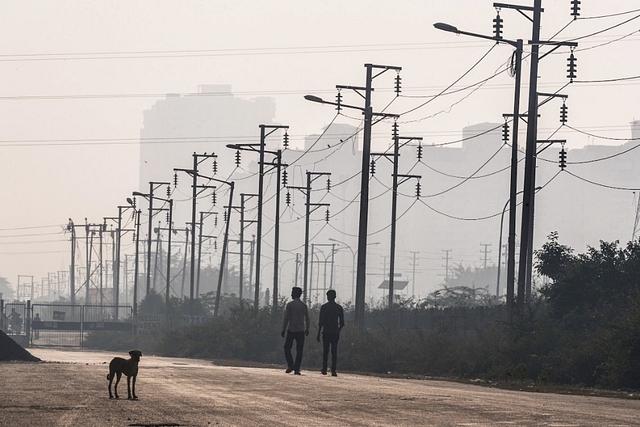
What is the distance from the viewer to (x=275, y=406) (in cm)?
1656

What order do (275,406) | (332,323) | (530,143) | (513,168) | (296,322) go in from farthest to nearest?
(513,168), (530,143), (332,323), (296,322), (275,406)

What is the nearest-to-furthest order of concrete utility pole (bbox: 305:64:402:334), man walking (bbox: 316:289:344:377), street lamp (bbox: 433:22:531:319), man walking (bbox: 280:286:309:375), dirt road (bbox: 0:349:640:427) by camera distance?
dirt road (bbox: 0:349:640:427)
man walking (bbox: 280:286:309:375)
man walking (bbox: 316:289:344:377)
street lamp (bbox: 433:22:531:319)
concrete utility pole (bbox: 305:64:402:334)

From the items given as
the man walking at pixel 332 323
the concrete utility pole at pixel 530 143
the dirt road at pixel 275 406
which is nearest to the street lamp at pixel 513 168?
the concrete utility pole at pixel 530 143

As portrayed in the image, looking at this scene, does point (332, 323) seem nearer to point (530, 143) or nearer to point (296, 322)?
point (296, 322)

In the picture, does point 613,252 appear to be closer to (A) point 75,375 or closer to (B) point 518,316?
(B) point 518,316

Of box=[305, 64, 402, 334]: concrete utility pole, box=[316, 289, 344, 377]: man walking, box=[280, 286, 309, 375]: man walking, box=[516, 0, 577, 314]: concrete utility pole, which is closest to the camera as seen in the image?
box=[280, 286, 309, 375]: man walking

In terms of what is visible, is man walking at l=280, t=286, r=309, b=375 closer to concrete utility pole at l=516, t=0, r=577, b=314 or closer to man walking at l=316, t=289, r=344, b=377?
man walking at l=316, t=289, r=344, b=377

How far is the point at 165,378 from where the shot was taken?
78.1 feet

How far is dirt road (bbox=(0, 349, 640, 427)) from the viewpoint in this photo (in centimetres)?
1445

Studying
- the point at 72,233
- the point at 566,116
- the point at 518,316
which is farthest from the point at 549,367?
the point at 72,233

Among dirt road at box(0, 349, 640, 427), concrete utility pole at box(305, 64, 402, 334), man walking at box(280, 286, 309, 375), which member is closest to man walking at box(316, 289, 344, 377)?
man walking at box(280, 286, 309, 375)

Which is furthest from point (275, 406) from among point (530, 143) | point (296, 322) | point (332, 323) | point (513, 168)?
point (513, 168)

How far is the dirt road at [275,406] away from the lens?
569 inches

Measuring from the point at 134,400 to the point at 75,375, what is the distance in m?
7.12
